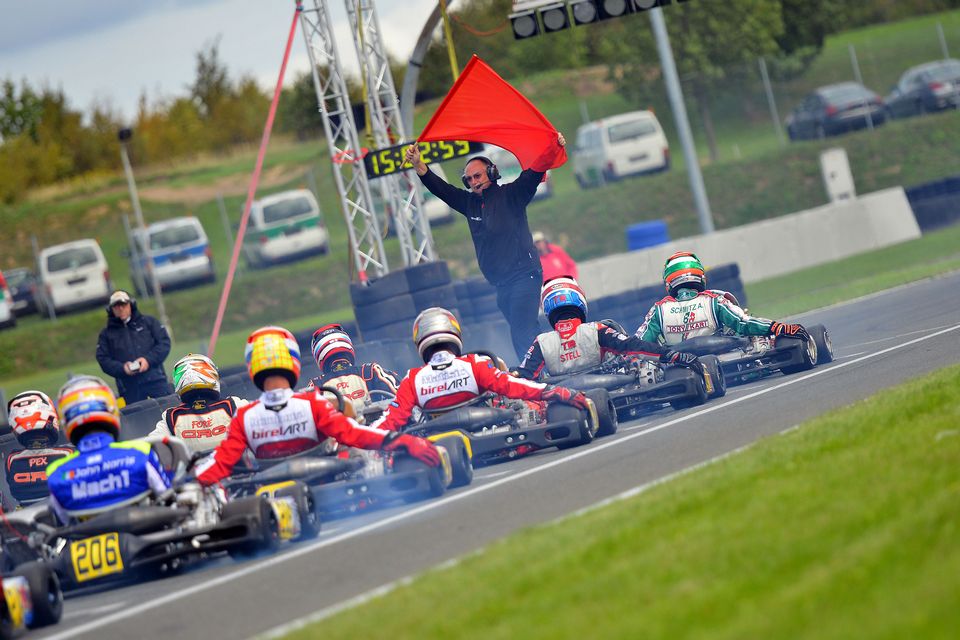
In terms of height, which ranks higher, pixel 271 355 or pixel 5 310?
pixel 5 310

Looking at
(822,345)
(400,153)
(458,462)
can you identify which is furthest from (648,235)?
(458,462)

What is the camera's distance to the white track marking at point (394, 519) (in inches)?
307

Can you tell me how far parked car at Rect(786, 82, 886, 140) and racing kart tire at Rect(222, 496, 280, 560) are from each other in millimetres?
35523

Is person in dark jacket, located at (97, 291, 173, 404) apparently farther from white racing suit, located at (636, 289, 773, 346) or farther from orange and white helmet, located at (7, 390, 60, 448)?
white racing suit, located at (636, 289, 773, 346)

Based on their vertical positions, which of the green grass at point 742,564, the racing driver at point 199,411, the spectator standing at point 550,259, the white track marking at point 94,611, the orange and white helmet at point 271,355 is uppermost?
the spectator standing at point 550,259

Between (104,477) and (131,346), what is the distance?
6839 millimetres

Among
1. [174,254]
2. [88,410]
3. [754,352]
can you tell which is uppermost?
[174,254]

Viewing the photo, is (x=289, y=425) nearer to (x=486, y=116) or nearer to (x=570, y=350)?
(x=570, y=350)

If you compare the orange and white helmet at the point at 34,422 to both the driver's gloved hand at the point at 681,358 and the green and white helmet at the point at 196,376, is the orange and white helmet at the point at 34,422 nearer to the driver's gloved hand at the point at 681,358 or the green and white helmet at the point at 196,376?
the green and white helmet at the point at 196,376

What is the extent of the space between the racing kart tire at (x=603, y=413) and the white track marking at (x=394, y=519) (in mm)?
278

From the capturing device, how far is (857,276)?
26.3m

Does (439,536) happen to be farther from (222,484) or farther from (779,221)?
(779,221)

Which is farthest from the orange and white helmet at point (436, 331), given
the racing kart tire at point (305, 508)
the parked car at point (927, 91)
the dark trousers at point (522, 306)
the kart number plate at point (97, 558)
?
the parked car at point (927, 91)

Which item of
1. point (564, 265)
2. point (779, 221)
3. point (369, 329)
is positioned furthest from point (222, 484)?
point (779, 221)
